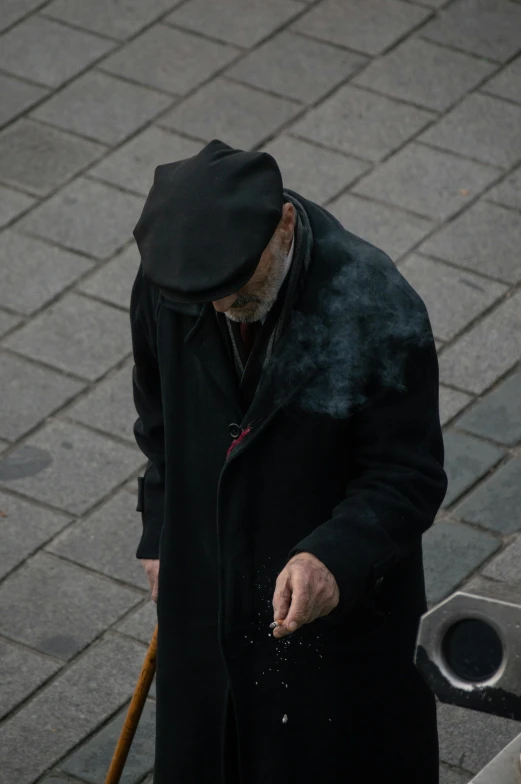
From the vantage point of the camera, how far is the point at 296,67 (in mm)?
7273

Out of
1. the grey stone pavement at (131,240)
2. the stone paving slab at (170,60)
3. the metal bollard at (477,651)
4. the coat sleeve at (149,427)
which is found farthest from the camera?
the stone paving slab at (170,60)

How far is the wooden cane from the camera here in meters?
3.71

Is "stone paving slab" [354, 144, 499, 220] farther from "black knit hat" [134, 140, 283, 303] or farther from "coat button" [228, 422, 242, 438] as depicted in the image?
"black knit hat" [134, 140, 283, 303]

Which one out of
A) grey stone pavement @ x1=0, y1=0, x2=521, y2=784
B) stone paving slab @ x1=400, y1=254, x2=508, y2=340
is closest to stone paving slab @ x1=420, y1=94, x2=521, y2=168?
grey stone pavement @ x1=0, y1=0, x2=521, y2=784

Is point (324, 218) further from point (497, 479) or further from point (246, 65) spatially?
point (246, 65)

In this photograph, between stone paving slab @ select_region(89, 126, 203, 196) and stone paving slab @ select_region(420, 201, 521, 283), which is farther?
stone paving slab @ select_region(89, 126, 203, 196)

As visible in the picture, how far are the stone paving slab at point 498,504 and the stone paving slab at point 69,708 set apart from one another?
128cm

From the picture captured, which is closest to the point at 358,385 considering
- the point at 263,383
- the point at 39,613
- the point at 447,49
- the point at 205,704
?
the point at 263,383

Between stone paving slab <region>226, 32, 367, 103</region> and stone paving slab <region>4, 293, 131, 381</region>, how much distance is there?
1771 mm

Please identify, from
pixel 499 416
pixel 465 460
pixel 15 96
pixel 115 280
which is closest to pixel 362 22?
pixel 15 96

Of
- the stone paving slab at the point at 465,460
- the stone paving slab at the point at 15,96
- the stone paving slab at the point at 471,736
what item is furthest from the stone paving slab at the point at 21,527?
the stone paving slab at the point at 15,96

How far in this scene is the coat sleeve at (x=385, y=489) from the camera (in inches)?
119

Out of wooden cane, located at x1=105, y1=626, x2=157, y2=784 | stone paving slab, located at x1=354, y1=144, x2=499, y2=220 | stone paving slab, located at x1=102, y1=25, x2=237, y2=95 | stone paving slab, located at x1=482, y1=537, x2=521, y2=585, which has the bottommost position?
stone paving slab, located at x1=102, y1=25, x2=237, y2=95

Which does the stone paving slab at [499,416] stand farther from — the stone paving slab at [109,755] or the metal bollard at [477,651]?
the metal bollard at [477,651]
